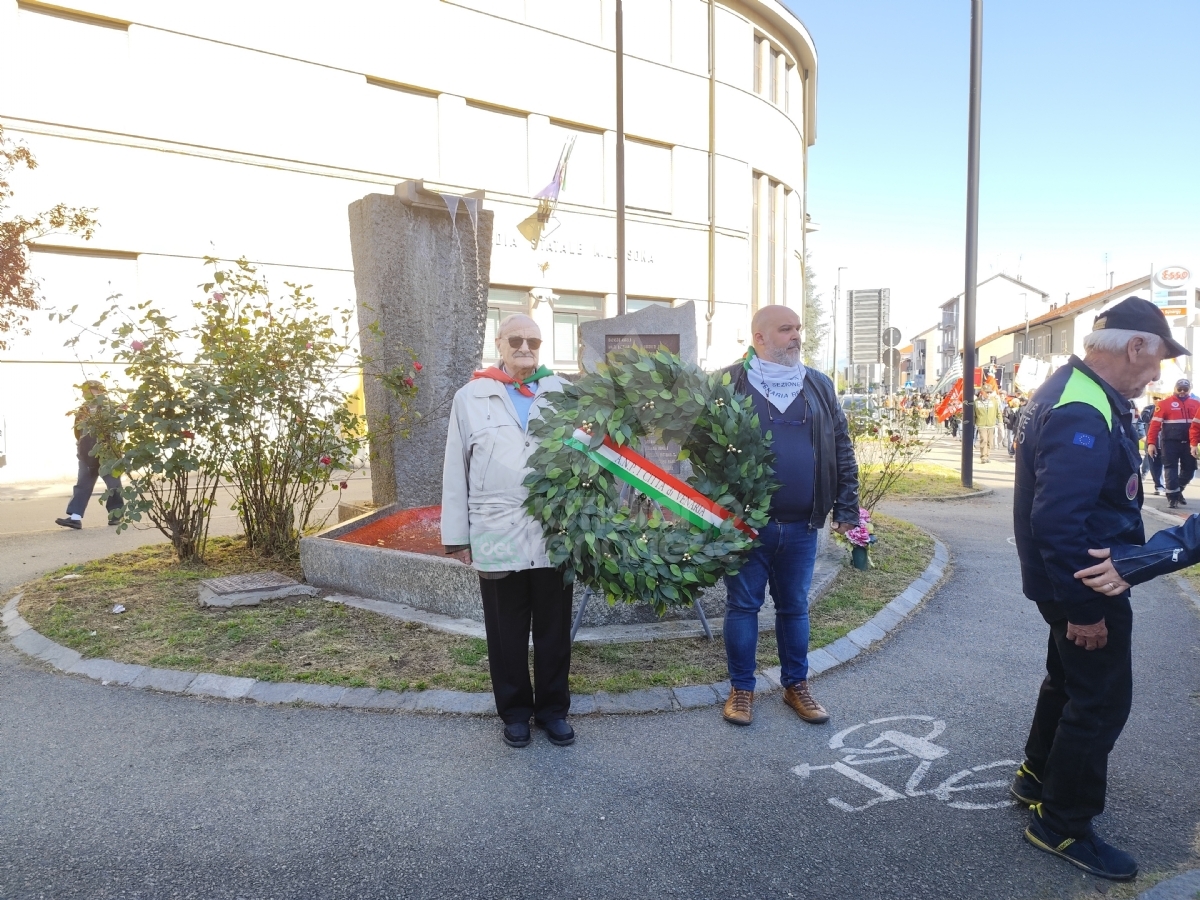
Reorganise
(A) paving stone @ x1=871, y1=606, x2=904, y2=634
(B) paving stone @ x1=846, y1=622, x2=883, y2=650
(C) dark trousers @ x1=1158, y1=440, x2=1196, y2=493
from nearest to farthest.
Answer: (B) paving stone @ x1=846, y1=622, x2=883, y2=650
(A) paving stone @ x1=871, y1=606, x2=904, y2=634
(C) dark trousers @ x1=1158, y1=440, x2=1196, y2=493

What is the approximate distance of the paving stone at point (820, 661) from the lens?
516 cm

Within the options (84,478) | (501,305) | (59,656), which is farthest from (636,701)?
(501,305)

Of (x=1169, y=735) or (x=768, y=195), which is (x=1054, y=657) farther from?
(x=768, y=195)

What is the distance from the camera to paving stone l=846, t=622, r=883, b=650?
5.63 meters

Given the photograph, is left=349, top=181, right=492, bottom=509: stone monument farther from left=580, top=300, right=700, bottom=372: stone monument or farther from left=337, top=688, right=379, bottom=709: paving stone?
left=337, top=688, right=379, bottom=709: paving stone

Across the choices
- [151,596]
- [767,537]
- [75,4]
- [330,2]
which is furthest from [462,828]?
[330,2]

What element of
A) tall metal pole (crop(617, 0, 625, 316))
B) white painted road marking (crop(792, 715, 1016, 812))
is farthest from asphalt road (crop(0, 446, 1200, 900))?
tall metal pole (crop(617, 0, 625, 316))

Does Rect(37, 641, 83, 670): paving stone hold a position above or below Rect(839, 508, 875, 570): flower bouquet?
below

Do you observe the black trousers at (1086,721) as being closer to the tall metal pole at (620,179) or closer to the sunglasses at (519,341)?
the sunglasses at (519,341)

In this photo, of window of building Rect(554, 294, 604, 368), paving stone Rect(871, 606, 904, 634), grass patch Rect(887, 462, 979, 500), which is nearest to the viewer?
paving stone Rect(871, 606, 904, 634)

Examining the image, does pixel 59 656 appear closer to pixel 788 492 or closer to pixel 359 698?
pixel 359 698

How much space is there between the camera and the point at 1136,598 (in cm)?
713

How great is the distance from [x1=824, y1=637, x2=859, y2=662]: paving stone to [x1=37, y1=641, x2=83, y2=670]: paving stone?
4629mm

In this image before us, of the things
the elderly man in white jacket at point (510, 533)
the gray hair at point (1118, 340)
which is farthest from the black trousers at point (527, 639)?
the gray hair at point (1118, 340)
